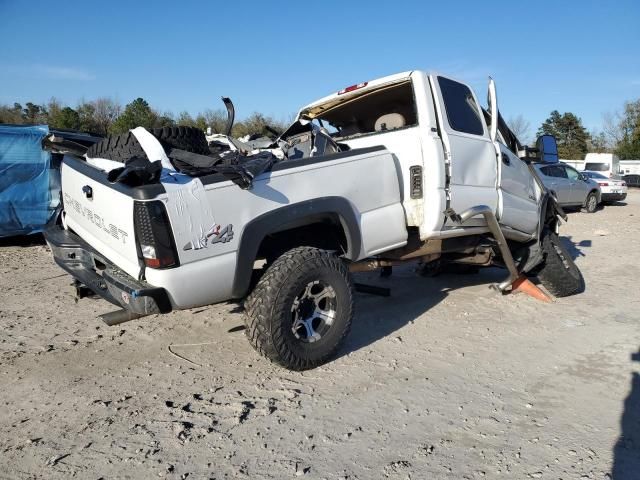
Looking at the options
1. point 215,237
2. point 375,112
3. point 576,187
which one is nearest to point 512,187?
point 375,112

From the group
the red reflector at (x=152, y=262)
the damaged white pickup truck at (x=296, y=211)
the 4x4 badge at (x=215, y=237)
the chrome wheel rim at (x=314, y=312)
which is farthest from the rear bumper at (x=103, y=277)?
the chrome wheel rim at (x=314, y=312)

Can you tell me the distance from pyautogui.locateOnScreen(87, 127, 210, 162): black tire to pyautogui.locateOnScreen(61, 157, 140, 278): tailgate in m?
0.22

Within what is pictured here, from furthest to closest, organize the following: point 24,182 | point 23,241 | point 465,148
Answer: point 23,241
point 24,182
point 465,148

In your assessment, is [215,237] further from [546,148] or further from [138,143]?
[546,148]

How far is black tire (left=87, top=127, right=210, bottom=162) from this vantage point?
12.1 feet

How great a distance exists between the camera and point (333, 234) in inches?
160

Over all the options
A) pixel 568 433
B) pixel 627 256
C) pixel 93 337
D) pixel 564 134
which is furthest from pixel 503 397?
pixel 564 134

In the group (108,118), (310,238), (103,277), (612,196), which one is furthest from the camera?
(108,118)

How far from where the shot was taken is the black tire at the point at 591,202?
16516 millimetres

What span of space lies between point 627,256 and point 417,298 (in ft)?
16.1

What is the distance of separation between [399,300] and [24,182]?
7363 mm

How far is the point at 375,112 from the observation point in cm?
538

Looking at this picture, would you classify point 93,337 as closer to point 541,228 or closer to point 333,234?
point 333,234

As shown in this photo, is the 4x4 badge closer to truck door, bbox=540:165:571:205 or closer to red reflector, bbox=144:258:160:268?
red reflector, bbox=144:258:160:268
